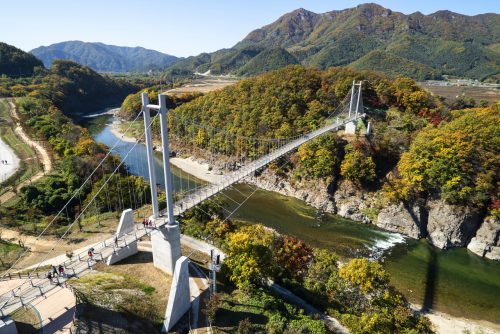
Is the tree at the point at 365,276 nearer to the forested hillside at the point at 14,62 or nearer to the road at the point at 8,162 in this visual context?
the road at the point at 8,162

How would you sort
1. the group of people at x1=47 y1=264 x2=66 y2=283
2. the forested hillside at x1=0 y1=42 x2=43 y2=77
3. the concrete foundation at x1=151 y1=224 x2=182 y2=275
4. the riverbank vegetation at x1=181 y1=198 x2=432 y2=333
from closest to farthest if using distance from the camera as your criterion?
1. the group of people at x1=47 y1=264 x2=66 y2=283
2. the riverbank vegetation at x1=181 y1=198 x2=432 y2=333
3. the concrete foundation at x1=151 y1=224 x2=182 y2=275
4. the forested hillside at x1=0 y1=42 x2=43 y2=77

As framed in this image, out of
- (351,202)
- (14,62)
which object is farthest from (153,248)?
(14,62)

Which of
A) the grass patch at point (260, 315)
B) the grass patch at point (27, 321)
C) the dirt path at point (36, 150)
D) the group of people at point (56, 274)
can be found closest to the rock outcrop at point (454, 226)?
the grass patch at point (260, 315)

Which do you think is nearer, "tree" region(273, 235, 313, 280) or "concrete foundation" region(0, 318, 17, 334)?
"concrete foundation" region(0, 318, 17, 334)

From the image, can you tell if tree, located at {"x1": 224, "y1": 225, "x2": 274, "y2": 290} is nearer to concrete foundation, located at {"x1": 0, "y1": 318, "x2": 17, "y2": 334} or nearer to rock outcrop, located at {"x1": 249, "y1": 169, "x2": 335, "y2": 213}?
concrete foundation, located at {"x1": 0, "y1": 318, "x2": 17, "y2": 334}

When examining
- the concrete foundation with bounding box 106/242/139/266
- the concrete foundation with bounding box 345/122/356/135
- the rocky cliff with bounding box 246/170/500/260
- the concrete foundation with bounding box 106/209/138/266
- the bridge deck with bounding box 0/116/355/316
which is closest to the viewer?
the bridge deck with bounding box 0/116/355/316

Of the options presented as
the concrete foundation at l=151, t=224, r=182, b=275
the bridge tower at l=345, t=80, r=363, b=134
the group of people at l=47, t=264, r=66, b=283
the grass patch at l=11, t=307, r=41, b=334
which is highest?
the bridge tower at l=345, t=80, r=363, b=134

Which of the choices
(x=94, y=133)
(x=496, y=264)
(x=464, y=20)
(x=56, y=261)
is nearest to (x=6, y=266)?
(x=56, y=261)

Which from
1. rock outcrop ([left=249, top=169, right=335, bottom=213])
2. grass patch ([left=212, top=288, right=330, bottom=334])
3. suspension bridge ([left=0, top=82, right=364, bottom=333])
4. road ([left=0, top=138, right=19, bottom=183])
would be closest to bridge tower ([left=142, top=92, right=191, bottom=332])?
suspension bridge ([left=0, top=82, right=364, bottom=333])
